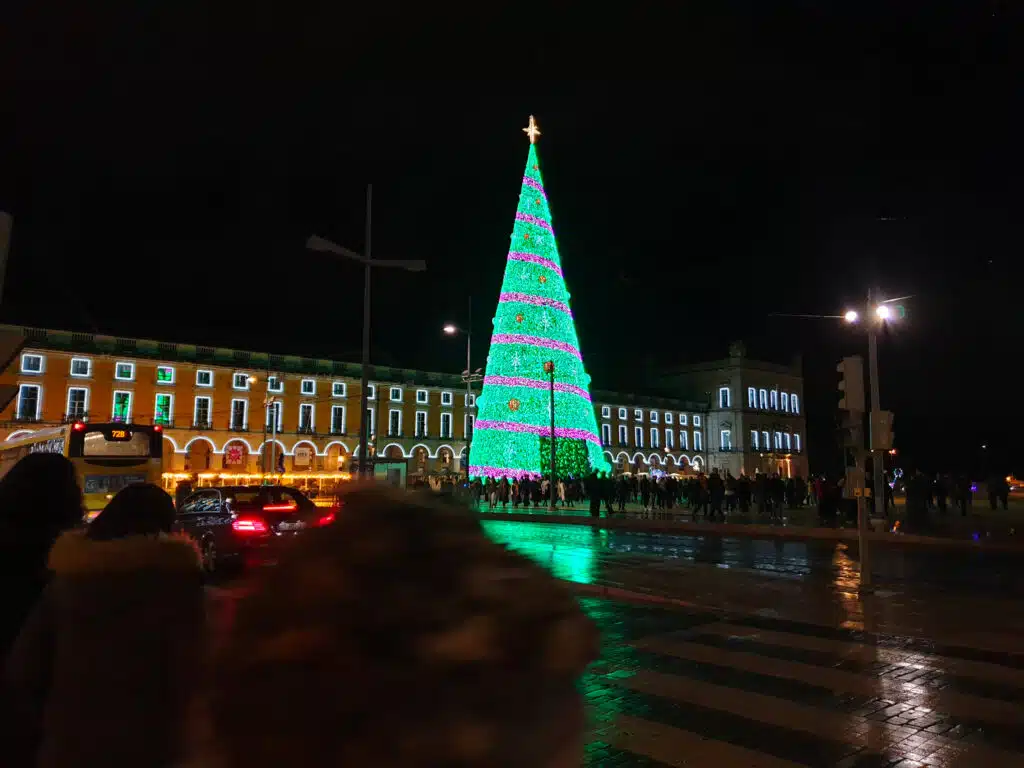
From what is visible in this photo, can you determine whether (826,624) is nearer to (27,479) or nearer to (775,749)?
(775,749)

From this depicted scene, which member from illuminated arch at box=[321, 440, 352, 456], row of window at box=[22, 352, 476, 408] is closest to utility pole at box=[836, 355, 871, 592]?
row of window at box=[22, 352, 476, 408]

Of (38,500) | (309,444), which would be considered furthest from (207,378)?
(38,500)

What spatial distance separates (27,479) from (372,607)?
6.73 feet

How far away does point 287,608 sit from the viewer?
150 centimetres

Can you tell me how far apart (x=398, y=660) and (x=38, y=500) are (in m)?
2.07

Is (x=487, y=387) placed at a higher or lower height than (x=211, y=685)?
higher

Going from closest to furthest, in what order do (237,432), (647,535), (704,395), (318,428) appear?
(647,535) → (237,432) → (318,428) → (704,395)

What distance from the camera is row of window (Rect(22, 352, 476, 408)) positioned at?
182 ft

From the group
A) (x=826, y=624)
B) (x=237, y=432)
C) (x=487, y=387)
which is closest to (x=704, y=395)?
(x=237, y=432)

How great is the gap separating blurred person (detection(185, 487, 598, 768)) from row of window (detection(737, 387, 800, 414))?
10279cm

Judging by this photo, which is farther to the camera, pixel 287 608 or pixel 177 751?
pixel 177 751

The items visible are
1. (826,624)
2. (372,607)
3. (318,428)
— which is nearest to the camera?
(372,607)

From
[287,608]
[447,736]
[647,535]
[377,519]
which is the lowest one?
[647,535]

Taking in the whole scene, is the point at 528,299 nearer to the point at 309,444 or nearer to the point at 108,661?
the point at 108,661
